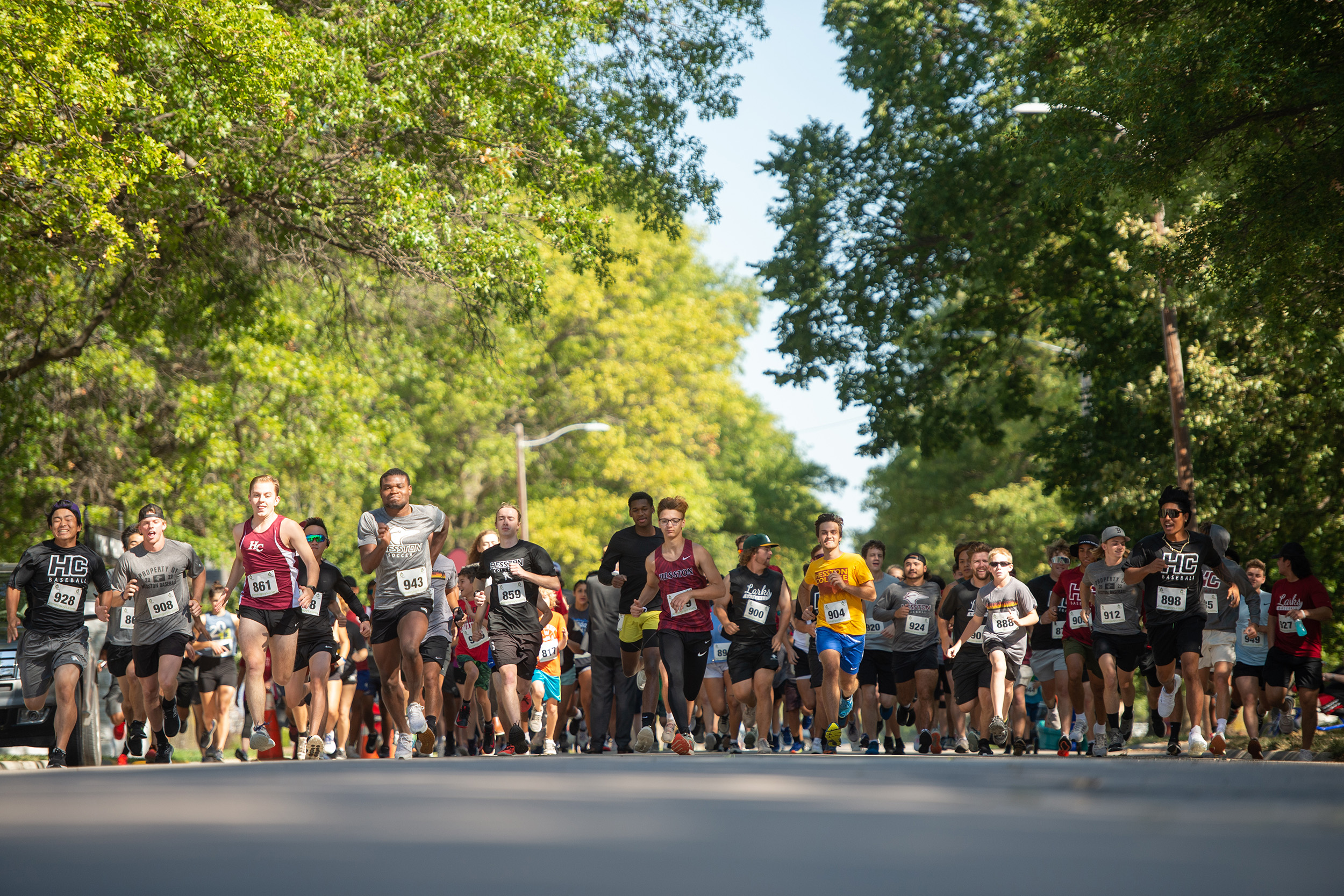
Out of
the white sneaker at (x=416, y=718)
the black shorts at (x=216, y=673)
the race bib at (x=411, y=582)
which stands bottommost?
the white sneaker at (x=416, y=718)

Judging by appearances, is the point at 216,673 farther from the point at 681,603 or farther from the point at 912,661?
the point at 912,661

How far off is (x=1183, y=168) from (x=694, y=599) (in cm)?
608

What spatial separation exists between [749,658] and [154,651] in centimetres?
458

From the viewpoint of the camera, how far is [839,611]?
526 inches

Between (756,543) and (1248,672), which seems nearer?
(756,543)

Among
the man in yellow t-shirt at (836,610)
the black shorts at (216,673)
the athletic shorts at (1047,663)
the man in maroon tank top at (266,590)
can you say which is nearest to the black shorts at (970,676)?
the athletic shorts at (1047,663)

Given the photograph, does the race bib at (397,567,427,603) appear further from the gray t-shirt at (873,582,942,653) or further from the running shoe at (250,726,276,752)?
the gray t-shirt at (873,582,942,653)

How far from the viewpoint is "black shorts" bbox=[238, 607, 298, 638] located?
11.8 meters

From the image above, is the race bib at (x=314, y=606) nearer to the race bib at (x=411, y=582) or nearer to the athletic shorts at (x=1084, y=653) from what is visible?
the race bib at (x=411, y=582)

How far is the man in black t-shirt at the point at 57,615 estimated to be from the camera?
11648mm

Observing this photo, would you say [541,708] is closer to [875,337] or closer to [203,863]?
[203,863]

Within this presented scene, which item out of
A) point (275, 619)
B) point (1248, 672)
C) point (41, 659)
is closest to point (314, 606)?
point (275, 619)

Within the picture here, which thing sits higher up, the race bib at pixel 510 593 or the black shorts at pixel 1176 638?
the race bib at pixel 510 593

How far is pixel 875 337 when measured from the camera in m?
27.1
